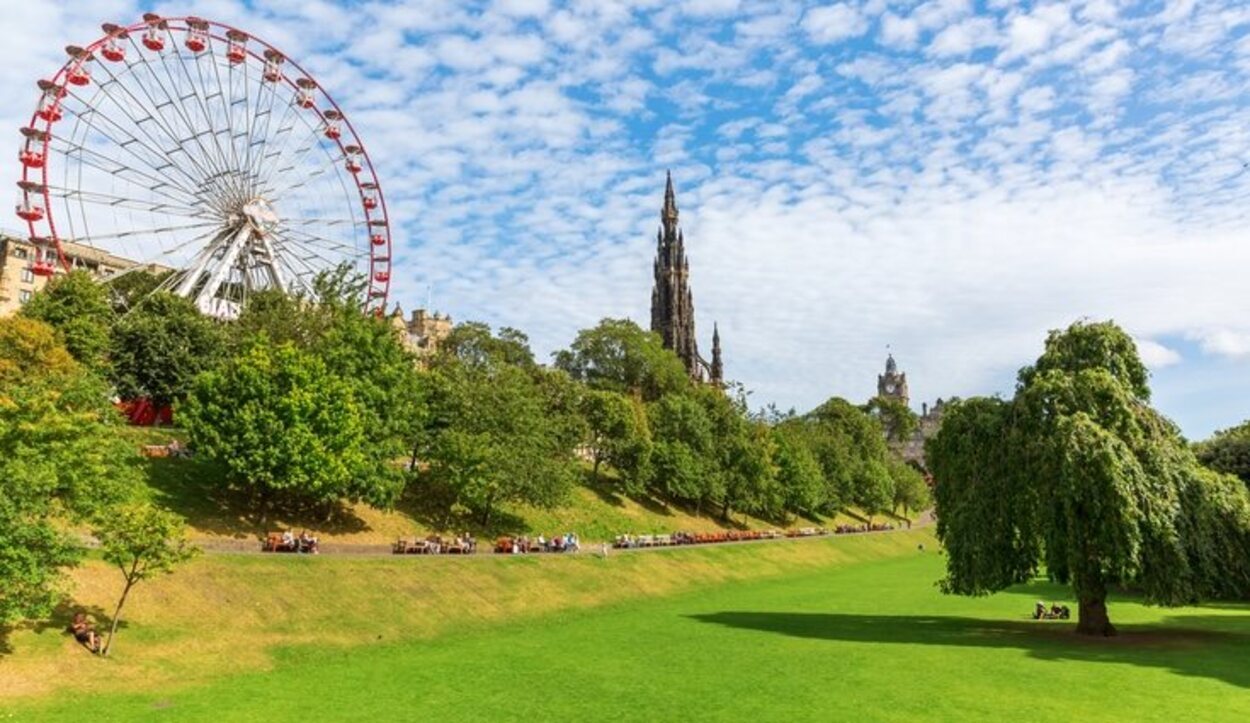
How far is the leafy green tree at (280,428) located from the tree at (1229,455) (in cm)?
5095

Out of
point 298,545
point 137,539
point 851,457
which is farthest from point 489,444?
point 851,457

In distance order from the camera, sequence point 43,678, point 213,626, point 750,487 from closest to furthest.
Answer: point 43,678 < point 213,626 < point 750,487

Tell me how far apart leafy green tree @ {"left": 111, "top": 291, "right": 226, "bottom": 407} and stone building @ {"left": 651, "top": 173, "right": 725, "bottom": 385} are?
96.0 m

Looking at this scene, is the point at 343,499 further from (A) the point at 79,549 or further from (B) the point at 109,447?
(A) the point at 79,549

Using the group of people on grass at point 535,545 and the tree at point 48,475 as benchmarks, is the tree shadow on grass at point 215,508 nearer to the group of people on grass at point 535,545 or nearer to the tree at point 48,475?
the tree at point 48,475

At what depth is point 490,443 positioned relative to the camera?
56.8m

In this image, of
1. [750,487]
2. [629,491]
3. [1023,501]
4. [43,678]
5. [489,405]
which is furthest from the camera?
[750,487]

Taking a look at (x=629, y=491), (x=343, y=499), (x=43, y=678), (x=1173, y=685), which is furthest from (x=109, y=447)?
(x=629, y=491)

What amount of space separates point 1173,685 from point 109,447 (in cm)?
3674

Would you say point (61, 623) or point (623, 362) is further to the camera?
point (623, 362)

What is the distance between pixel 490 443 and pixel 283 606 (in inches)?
977

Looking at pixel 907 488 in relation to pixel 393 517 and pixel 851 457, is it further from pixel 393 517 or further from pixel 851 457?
pixel 393 517

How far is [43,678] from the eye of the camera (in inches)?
920

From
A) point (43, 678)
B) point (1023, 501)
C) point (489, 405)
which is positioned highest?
point (489, 405)
